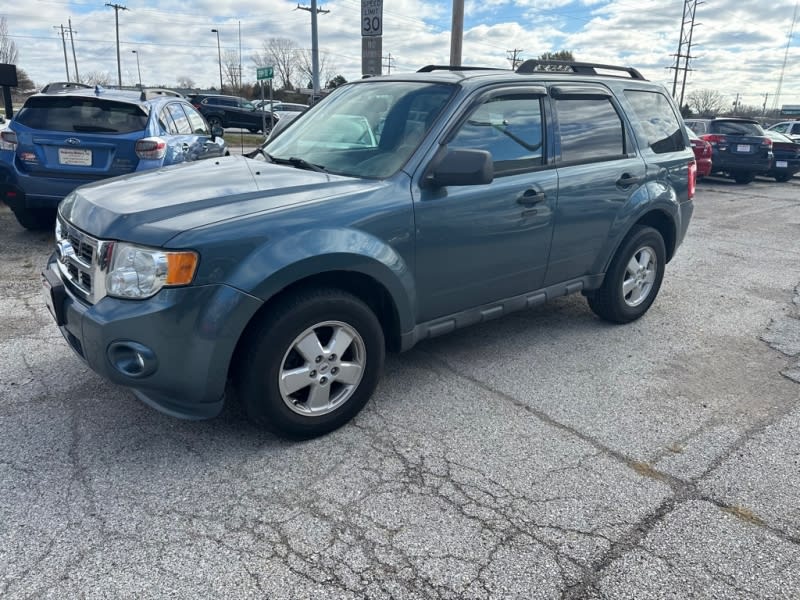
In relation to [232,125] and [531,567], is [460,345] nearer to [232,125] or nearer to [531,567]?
[531,567]

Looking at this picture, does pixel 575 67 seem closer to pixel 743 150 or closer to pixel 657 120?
pixel 657 120

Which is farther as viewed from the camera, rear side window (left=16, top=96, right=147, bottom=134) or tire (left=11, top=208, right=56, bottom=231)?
tire (left=11, top=208, right=56, bottom=231)

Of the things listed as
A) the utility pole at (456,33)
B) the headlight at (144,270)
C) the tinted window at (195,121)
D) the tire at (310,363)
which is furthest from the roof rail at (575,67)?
the utility pole at (456,33)

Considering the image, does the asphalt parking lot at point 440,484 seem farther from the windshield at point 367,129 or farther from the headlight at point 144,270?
the windshield at point 367,129

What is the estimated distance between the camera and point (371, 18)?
10344 millimetres

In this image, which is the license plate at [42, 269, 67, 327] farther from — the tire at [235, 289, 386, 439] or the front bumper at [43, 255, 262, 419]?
the tire at [235, 289, 386, 439]

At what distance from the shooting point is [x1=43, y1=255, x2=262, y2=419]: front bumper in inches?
101

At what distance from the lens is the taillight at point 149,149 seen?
6.28 m

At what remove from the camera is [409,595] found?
2150mm

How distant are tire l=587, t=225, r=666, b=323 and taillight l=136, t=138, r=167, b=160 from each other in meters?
4.49

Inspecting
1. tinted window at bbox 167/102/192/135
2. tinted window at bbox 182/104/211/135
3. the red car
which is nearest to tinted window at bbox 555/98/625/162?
tinted window at bbox 167/102/192/135

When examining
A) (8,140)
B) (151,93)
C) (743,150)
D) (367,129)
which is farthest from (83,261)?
(743,150)

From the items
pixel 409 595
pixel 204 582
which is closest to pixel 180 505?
pixel 204 582

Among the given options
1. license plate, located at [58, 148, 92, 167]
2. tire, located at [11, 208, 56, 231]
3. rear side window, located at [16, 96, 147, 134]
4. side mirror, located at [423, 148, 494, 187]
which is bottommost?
tire, located at [11, 208, 56, 231]
